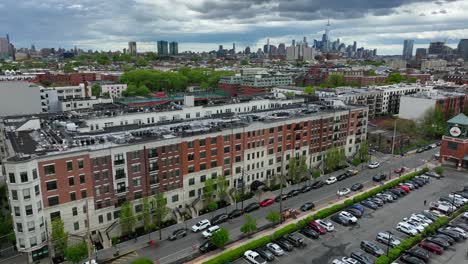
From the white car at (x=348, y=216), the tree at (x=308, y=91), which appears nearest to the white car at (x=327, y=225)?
the white car at (x=348, y=216)

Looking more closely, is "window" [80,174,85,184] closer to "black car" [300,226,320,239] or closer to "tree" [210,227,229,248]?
"tree" [210,227,229,248]

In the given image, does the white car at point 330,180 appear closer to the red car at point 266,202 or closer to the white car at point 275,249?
the red car at point 266,202

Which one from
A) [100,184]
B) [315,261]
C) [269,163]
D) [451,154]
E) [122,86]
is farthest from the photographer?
[122,86]

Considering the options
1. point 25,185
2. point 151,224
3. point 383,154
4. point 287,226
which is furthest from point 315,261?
point 383,154

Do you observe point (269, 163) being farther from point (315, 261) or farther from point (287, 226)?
point (315, 261)

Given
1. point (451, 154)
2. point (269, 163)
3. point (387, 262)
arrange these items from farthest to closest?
point (451, 154) < point (269, 163) < point (387, 262)

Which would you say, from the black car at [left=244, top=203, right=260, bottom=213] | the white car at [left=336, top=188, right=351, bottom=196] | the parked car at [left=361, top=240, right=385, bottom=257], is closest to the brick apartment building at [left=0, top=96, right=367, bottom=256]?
the black car at [left=244, top=203, right=260, bottom=213]

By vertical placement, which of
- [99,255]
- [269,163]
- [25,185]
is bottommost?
[99,255]
